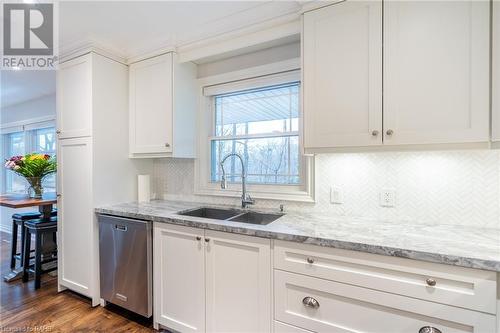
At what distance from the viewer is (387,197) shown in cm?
167

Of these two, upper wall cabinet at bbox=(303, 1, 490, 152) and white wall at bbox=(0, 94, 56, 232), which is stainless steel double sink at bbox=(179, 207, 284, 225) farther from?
white wall at bbox=(0, 94, 56, 232)

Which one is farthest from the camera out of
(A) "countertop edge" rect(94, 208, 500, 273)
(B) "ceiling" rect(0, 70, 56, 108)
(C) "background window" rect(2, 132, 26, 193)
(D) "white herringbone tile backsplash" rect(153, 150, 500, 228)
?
(C) "background window" rect(2, 132, 26, 193)

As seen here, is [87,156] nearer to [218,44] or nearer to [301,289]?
[218,44]

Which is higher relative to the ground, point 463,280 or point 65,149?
point 65,149

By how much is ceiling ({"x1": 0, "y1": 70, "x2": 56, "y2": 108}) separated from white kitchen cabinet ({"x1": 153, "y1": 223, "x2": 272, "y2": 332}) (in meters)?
2.90

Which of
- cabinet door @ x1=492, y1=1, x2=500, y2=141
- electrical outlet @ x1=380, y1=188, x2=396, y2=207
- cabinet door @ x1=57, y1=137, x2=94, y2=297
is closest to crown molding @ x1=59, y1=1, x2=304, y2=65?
cabinet door @ x1=57, y1=137, x2=94, y2=297

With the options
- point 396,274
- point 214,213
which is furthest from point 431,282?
point 214,213

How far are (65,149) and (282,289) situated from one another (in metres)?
2.32

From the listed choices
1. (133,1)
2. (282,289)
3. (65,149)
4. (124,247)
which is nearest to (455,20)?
(282,289)

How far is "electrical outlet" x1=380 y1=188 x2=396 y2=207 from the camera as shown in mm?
1653

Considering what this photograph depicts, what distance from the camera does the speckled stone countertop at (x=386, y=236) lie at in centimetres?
105

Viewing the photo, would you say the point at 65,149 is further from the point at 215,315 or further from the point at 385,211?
the point at 385,211

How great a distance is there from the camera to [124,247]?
79.3 inches

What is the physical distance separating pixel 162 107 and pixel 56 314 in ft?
6.49
